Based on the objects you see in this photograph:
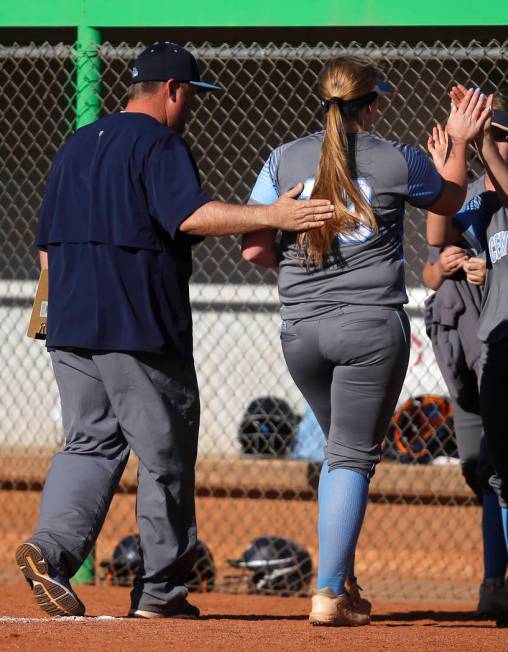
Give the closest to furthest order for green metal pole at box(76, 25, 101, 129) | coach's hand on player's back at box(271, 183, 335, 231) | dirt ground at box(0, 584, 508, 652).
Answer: dirt ground at box(0, 584, 508, 652) → coach's hand on player's back at box(271, 183, 335, 231) → green metal pole at box(76, 25, 101, 129)

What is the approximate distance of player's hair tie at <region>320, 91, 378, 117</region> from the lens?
376 cm

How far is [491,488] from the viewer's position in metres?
4.77

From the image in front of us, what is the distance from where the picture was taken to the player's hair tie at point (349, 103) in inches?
148

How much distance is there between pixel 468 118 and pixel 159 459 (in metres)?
1.66

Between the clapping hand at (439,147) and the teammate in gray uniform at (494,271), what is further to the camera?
the teammate in gray uniform at (494,271)

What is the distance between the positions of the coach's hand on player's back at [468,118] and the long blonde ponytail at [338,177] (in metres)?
0.37

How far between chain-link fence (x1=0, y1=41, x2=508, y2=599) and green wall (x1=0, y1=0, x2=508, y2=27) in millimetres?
180

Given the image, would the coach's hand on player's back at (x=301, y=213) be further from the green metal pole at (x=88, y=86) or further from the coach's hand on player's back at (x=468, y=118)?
the green metal pole at (x=88, y=86)

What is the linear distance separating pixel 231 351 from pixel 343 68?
19.2 ft

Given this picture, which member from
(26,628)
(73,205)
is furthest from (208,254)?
(26,628)

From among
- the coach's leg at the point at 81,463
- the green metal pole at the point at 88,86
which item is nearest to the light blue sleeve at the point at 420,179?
the coach's leg at the point at 81,463

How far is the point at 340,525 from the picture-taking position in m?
3.73

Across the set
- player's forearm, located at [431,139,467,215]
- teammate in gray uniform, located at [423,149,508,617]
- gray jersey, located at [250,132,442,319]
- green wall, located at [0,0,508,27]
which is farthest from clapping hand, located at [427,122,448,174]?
green wall, located at [0,0,508,27]

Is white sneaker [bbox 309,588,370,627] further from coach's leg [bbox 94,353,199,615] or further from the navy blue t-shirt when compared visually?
the navy blue t-shirt
